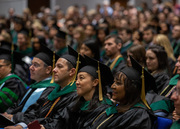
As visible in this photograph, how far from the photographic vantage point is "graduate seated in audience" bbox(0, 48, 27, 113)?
4176 mm

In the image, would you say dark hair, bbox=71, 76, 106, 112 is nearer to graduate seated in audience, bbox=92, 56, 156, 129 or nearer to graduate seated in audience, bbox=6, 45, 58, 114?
graduate seated in audience, bbox=92, 56, 156, 129

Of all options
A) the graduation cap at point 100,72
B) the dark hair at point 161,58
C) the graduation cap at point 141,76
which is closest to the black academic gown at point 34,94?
the graduation cap at point 100,72

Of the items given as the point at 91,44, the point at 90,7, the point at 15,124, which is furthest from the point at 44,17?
the point at 15,124

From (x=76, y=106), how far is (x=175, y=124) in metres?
1.27

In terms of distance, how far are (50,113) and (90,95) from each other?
0.68 meters

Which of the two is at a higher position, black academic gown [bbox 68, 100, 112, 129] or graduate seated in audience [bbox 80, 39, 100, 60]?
graduate seated in audience [bbox 80, 39, 100, 60]

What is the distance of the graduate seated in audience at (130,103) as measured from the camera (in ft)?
8.71

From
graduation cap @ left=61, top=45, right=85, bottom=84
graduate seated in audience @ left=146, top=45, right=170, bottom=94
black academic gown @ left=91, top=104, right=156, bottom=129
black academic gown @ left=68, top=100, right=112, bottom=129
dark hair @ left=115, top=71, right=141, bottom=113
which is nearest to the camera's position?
black academic gown @ left=91, top=104, right=156, bottom=129

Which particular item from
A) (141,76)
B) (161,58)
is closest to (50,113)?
(141,76)

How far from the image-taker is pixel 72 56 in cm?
392

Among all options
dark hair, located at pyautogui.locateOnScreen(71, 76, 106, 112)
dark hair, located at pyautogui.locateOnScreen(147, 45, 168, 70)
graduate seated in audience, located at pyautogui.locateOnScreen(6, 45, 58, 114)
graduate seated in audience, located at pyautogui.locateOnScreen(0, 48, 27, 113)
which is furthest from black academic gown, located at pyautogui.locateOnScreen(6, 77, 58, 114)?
dark hair, located at pyautogui.locateOnScreen(147, 45, 168, 70)

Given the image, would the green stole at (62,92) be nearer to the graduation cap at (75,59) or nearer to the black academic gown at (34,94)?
the graduation cap at (75,59)

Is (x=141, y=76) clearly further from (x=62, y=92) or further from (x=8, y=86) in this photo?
(x=8, y=86)

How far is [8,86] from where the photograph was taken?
4.34 meters
